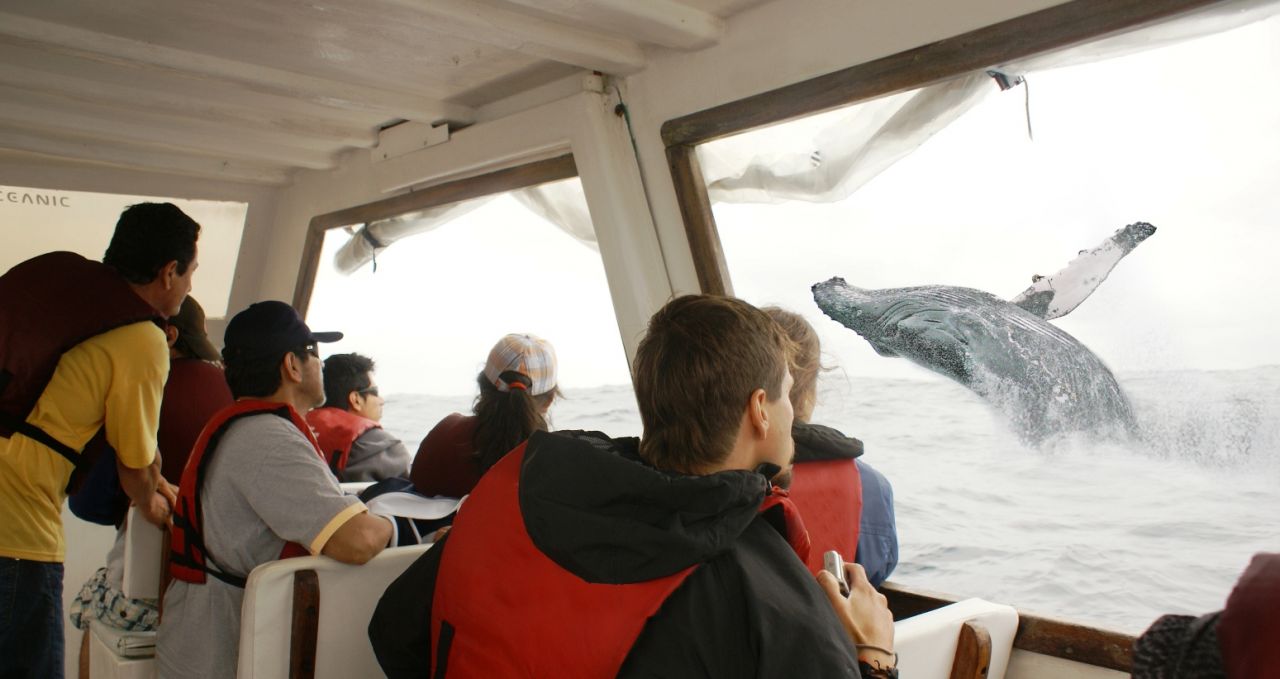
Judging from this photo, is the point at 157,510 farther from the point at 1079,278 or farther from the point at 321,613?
the point at 1079,278

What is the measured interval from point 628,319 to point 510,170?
0.80m

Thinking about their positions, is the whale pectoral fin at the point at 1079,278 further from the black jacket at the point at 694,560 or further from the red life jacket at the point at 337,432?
the red life jacket at the point at 337,432

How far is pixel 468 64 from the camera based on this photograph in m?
3.17

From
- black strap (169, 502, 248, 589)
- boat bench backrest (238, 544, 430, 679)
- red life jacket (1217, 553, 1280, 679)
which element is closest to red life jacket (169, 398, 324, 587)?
black strap (169, 502, 248, 589)

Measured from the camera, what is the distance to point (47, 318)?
7.54ft

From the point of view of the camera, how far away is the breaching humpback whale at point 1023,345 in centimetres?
220

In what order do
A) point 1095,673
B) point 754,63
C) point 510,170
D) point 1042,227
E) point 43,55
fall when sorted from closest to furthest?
point 1095,673 < point 1042,227 < point 754,63 < point 43,55 < point 510,170

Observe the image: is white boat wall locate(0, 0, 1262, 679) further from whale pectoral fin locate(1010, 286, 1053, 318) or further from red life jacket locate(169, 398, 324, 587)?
red life jacket locate(169, 398, 324, 587)

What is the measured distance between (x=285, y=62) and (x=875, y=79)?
1.84 meters

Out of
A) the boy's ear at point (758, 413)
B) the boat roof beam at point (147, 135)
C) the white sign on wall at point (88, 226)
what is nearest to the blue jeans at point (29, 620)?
the boy's ear at point (758, 413)

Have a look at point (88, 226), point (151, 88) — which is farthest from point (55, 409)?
point (88, 226)

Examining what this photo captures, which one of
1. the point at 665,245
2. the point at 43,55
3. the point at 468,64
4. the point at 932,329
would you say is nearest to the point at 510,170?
the point at 468,64

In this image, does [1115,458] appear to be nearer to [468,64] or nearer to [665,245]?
[665,245]

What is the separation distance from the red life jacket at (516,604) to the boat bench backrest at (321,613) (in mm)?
491
